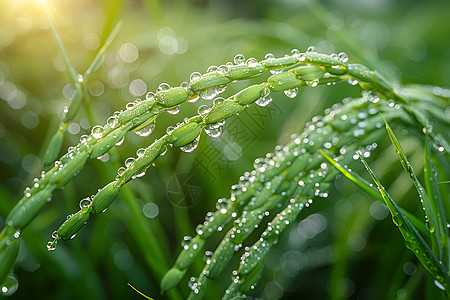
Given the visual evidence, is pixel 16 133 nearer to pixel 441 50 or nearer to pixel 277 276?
pixel 277 276

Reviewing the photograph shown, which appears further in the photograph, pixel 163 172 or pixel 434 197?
pixel 163 172

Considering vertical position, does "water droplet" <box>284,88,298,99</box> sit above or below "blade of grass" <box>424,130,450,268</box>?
above

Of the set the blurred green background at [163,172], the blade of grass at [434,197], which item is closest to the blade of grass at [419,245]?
the blade of grass at [434,197]

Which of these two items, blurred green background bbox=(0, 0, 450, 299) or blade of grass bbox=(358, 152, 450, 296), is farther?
blurred green background bbox=(0, 0, 450, 299)

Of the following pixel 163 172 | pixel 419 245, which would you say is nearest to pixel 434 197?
pixel 419 245

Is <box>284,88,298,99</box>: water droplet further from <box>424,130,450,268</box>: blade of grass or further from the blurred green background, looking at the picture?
the blurred green background

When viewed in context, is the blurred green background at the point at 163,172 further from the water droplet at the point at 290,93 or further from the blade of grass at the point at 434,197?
the water droplet at the point at 290,93

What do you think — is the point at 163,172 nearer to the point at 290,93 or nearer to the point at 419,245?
the point at 290,93

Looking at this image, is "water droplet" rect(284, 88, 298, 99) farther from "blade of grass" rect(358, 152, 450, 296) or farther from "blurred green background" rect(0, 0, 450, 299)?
"blurred green background" rect(0, 0, 450, 299)

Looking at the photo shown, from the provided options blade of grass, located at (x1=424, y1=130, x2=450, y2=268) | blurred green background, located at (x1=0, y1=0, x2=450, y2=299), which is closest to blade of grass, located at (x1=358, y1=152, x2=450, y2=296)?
blade of grass, located at (x1=424, y1=130, x2=450, y2=268)
